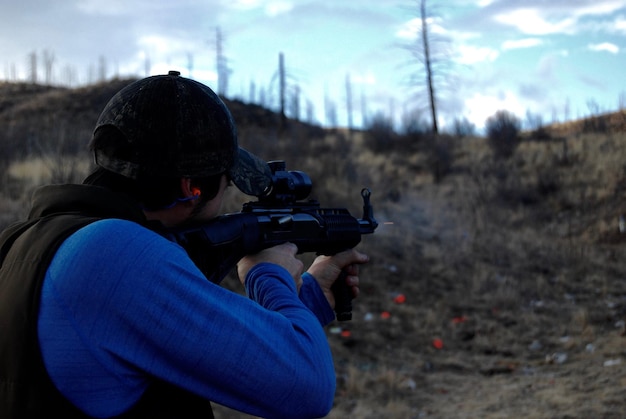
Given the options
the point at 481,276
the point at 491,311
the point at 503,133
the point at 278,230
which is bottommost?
the point at 491,311

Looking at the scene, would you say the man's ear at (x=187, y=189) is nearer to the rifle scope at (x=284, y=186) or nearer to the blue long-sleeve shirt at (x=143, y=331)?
the blue long-sleeve shirt at (x=143, y=331)

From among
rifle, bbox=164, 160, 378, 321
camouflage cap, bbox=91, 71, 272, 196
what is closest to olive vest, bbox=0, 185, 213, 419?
camouflage cap, bbox=91, 71, 272, 196

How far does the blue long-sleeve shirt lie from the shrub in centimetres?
2048

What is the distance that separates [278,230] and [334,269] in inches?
18.9

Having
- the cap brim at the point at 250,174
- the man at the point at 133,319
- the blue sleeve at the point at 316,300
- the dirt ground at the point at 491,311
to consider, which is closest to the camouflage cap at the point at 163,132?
the man at the point at 133,319

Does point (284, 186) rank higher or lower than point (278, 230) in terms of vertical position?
higher

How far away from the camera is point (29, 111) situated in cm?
2847

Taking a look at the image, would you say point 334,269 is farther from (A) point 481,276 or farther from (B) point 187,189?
(A) point 481,276

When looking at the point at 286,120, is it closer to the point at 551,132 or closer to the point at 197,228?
the point at 551,132

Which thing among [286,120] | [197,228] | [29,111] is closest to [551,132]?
[286,120]

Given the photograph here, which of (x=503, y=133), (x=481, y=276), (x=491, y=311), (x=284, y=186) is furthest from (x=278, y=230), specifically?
(x=503, y=133)

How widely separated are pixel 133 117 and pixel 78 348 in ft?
1.96

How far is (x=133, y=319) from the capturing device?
4.42 feet

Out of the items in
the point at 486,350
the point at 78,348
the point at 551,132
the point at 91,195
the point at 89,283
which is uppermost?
the point at 551,132
